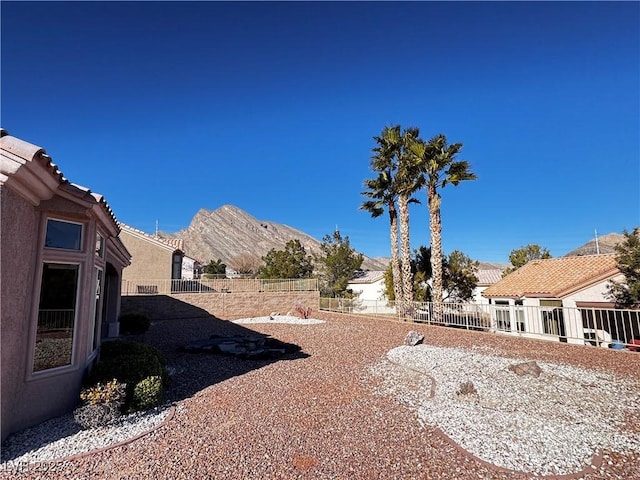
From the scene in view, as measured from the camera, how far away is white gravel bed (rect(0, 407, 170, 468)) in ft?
12.9

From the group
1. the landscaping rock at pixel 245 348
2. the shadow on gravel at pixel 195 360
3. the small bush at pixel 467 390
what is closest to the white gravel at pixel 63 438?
the shadow on gravel at pixel 195 360

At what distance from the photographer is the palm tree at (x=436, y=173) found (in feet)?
60.1

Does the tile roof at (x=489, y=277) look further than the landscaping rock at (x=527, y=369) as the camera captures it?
Yes

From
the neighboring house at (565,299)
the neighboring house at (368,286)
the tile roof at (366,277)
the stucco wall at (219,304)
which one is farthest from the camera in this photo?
the tile roof at (366,277)

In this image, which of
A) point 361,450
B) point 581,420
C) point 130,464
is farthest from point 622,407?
point 130,464

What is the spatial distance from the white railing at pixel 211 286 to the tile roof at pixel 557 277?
13197 mm

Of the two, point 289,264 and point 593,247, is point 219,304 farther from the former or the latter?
point 593,247

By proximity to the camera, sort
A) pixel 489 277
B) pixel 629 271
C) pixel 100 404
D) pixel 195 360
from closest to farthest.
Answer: pixel 100 404
pixel 195 360
pixel 629 271
pixel 489 277

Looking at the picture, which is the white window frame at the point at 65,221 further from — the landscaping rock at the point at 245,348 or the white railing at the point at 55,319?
the landscaping rock at the point at 245,348

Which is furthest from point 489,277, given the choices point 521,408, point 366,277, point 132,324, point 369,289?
point 132,324

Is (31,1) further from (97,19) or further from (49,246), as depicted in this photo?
(49,246)

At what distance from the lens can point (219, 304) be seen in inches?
886

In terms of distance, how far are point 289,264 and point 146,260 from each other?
14.7 meters

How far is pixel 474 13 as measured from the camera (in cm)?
1323
